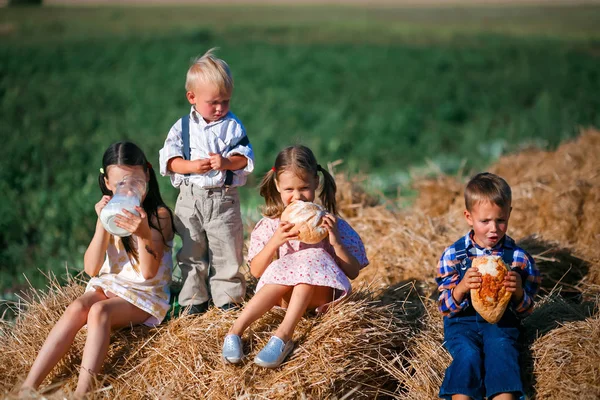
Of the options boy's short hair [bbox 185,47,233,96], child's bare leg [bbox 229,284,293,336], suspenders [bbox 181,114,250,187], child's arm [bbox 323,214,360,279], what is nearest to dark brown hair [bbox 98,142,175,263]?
suspenders [bbox 181,114,250,187]

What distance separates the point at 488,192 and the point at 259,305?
1580mm

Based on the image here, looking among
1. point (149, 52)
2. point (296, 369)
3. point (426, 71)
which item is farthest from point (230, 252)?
point (149, 52)

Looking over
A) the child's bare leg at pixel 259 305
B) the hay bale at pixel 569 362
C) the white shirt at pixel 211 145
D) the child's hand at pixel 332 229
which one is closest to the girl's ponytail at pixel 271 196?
the white shirt at pixel 211 145

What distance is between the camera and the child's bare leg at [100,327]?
386 centimetres

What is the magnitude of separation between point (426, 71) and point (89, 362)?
73.0ft

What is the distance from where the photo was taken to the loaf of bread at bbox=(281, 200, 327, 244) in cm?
418

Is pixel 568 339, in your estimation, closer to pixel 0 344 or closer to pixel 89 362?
pixel 89 362

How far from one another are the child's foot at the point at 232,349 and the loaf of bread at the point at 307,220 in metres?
0.74

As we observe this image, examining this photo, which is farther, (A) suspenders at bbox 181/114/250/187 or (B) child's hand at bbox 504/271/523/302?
(A) suspenders at bbox 181/114/250/187

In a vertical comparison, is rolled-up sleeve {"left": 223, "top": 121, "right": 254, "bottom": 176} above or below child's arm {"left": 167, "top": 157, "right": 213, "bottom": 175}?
above

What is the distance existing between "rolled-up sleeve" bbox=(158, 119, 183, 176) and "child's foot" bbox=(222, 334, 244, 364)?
50.7 inches

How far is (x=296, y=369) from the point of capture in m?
3.89

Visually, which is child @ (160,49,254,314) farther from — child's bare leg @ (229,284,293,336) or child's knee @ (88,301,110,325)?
child's knee @ (88,301,110,325)

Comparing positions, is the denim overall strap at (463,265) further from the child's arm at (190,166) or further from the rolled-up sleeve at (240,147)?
the child's arm at (190,166)
